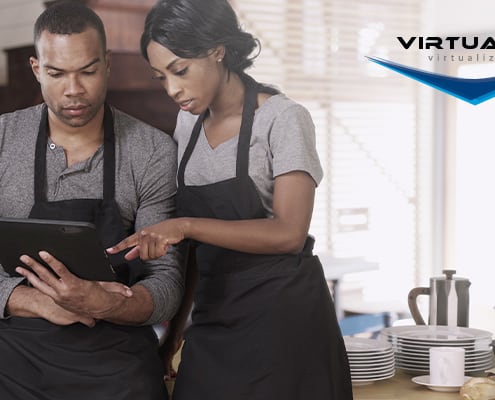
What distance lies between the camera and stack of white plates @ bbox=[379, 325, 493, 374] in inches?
81.4

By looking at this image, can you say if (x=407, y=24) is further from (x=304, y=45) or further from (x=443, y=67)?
(x=304, y=45)

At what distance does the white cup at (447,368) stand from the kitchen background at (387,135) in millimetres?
4397

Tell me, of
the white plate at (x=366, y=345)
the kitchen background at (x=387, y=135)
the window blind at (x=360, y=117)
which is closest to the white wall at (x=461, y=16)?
the kitchen background at (x=387, y=135)

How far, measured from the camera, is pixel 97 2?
15.3ft

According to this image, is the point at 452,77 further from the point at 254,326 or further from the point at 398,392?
the point at 254,326

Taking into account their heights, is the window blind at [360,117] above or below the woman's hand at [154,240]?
above

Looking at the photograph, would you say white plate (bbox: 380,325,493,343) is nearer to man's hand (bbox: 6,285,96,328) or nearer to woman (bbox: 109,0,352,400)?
woman (bbox: 109,0,352,400)

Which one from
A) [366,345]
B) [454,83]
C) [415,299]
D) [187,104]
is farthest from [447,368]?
[454,83]

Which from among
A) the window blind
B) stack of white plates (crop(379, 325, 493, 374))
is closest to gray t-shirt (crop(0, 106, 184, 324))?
stack of white plates (crop(379, 325, 493, 374))

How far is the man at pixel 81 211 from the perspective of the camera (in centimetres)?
188

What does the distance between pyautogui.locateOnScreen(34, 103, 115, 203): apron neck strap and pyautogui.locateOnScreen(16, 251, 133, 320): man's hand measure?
0.82 ft

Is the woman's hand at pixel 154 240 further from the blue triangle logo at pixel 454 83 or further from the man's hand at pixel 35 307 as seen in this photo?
the blue triangle logo at pixel 454 83

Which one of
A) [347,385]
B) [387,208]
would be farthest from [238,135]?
Answer: [387,208]

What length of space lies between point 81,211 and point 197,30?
49 cm
